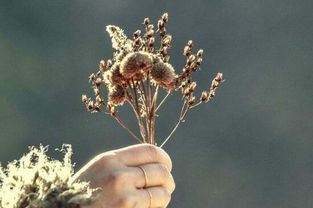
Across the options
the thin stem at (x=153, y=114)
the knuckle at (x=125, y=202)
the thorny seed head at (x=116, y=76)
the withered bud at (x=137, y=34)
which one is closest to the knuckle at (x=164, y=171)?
the knuckle at (x=125, y=202)

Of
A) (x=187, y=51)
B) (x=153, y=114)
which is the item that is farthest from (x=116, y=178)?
(x=187, y=51)

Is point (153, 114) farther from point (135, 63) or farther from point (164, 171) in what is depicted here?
point (164, 171)

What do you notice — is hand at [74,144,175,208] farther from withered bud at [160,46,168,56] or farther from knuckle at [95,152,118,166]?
withered bud at [160,46,168,56]

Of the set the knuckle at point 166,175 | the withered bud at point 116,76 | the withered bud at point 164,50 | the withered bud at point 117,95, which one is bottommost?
the knuckle at point 166,175

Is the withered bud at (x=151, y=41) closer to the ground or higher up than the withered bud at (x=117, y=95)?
higher up

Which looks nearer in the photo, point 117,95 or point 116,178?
point 116,178

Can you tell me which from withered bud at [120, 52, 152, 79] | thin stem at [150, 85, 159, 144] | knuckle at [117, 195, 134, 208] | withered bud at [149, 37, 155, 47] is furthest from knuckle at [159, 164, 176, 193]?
withered bud at [149, 37, 155, 47]

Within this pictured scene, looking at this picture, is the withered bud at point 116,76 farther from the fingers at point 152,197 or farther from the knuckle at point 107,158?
the knuckle at point 107,158
